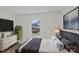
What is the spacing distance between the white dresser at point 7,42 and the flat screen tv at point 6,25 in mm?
153

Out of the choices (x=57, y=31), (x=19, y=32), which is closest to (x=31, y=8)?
(x=19, y=32)

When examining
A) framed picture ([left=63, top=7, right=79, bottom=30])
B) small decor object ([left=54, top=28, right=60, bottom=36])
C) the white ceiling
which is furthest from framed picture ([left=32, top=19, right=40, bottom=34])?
framed picture ([left=63, top=7, right=79, bottom=30])

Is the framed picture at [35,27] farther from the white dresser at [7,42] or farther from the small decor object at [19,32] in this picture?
the white dresser at [7,42]

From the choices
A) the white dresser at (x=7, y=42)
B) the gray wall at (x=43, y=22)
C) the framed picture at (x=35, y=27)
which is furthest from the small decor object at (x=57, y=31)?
the white dresser at (x=7, y=42)

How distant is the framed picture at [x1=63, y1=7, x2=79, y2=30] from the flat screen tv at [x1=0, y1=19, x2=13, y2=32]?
0.95m

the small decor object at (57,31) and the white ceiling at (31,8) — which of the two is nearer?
the white ceiling at (31,8)

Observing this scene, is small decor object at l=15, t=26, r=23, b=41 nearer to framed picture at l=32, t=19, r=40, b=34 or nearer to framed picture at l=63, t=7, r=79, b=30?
framed picture at l=32, t=19, r=40, b=34

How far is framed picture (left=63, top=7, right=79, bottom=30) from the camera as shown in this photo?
5.66 feet

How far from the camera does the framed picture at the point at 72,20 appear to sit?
5.66 feet

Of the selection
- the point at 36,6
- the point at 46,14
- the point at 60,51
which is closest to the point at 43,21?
the point at 46,14

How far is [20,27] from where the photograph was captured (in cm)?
185

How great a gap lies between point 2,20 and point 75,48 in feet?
4.24
